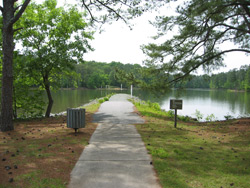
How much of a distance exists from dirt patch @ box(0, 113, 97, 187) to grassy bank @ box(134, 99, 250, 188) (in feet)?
6.49

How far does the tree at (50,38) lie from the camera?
12.4m

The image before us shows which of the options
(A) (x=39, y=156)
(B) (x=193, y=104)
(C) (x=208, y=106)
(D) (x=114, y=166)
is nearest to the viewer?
(D) (x=114, y=166)

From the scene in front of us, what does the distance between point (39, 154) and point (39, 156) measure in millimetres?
157

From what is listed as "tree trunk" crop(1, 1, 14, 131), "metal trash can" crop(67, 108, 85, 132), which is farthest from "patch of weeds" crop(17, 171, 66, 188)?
"tree trunk" crop(1, 1, 14, 131)

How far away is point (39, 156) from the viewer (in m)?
4.93

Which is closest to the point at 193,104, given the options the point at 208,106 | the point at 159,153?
the point at 208,106

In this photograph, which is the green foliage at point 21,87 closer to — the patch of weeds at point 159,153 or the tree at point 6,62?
the tree at point 6,62

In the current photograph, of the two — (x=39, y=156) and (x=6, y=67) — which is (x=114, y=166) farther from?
(x=6, y=67)

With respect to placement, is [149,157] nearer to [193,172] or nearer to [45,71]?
[193,172]

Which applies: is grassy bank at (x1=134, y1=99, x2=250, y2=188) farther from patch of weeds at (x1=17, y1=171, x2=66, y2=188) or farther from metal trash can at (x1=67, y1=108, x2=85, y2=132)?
metal trash can at (x1=67, y1=108, x2=85, y2=132)

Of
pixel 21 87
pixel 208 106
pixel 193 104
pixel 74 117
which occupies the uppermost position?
pixel 21 87

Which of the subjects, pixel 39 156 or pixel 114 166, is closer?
pixel 114 166

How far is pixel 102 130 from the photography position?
7980 millimetres

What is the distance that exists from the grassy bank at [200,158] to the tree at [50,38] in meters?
8.00
